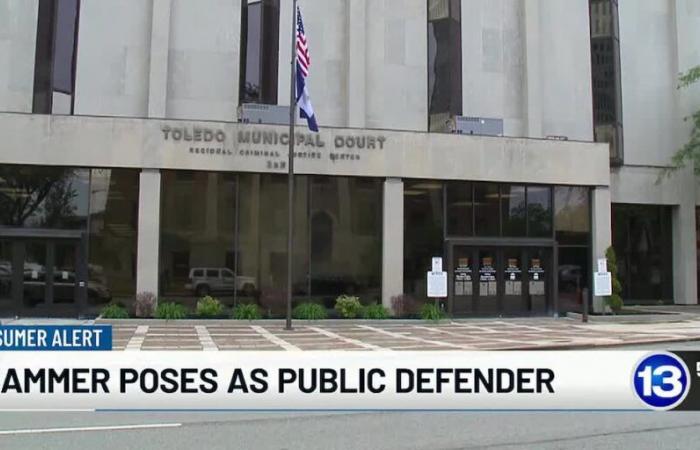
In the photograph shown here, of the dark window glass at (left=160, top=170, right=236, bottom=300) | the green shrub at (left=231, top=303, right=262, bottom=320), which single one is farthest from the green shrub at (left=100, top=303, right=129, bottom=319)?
the green shrub at (left=231, top=303, right=262, bottom=320)

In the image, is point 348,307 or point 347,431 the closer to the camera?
point 347,431

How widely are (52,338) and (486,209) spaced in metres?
19.0

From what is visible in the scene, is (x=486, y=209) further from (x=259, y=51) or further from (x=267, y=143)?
(x=259, y=51)

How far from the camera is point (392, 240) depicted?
71.4 feet

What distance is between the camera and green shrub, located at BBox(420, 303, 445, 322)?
20.7m

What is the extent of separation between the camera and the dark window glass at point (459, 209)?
22.4 m

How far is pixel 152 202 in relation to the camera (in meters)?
20.5

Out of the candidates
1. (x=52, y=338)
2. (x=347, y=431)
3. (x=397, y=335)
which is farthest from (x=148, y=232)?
(x=52, y=338)

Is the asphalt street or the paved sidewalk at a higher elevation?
the paved sidewalk

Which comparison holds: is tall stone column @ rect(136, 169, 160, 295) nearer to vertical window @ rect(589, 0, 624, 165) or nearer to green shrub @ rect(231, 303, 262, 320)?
green shrub @ rect(231, 303, 262, 320)

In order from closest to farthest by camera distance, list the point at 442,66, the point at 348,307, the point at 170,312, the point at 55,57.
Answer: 1. the point at 170,312
2. the point at 348,307
3. the point at 55,57
4. the point at 442,66

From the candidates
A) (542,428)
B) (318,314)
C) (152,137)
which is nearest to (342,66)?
(152,137)

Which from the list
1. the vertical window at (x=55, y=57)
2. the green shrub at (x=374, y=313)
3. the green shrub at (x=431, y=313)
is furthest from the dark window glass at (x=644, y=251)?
the vertical window at (x=55, y=57)

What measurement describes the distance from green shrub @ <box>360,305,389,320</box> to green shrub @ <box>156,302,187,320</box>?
17.5 feet
